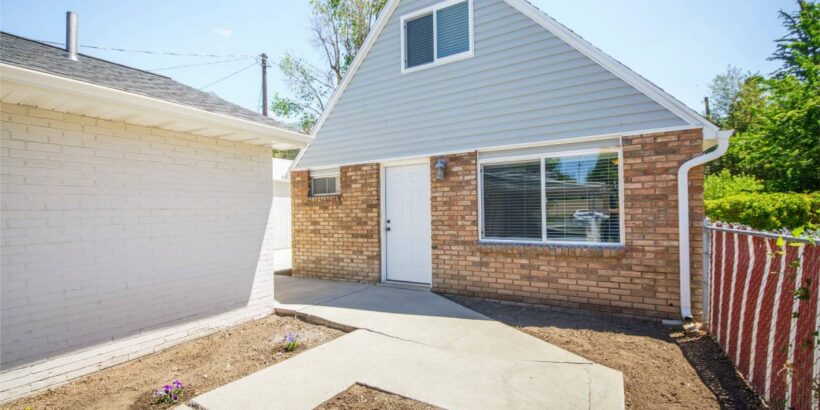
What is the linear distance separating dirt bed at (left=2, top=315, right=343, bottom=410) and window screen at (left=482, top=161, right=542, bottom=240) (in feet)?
10.2

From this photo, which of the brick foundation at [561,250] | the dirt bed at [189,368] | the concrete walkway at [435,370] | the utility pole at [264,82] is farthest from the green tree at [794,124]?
the utility pole at [264,82]

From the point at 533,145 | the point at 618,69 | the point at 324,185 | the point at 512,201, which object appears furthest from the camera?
the point at 324,185

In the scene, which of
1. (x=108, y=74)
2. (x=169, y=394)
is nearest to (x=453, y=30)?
(x=108, y=74)

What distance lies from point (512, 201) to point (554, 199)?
65 cm

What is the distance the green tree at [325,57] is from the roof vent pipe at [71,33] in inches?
501

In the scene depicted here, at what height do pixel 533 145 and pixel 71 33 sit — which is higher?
pixel 71 33

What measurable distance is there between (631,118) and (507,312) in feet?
10.6

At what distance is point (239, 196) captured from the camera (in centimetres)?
516

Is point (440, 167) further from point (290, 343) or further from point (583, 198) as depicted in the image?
point (290, 343)

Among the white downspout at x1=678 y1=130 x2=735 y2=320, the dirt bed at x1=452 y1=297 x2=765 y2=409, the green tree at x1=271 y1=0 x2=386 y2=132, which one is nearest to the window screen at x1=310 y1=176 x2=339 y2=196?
the dirt bed at x1=452 y1=297 x2=765 y2=409

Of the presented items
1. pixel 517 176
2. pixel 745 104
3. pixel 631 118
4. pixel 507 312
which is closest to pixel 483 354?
pixel 507 312

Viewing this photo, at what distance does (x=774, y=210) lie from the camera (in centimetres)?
789

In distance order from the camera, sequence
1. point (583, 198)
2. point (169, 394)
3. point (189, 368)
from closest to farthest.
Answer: point (169, 394)
point (189, 368)
point (583, 198)

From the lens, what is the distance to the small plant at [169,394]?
9.95ft
